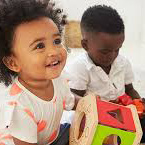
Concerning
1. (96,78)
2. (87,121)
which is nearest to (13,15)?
(87,121)

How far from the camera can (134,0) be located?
229cm

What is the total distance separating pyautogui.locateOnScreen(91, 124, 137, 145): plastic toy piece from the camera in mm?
740

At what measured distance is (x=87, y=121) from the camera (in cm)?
78

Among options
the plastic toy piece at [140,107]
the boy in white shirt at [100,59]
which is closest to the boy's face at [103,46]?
the boy in white shirt at [100,59]

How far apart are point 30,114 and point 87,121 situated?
15 cm

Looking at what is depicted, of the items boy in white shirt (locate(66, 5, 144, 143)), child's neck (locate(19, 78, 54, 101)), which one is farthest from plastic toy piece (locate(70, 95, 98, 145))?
boy in white shirt (locate(66, 5, 144, 143))

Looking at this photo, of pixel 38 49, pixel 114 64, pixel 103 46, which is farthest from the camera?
pixel 114 64

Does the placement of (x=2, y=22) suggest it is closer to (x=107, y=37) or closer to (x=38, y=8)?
(x=38, y=8)

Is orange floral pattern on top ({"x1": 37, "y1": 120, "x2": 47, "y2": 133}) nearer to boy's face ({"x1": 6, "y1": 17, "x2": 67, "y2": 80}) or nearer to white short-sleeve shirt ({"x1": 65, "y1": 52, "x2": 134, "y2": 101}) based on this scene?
boy's face ({"x1": 6, "y1": 17, "x2": 67, "y2": 80})

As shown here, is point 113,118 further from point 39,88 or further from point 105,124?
point 39,88

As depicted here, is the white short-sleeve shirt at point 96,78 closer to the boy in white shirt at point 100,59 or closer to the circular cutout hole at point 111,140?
the boy in white shirt at point 100,59

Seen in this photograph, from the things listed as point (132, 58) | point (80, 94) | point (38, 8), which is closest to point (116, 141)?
point (80, 94)

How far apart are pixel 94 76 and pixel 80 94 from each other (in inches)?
3.4

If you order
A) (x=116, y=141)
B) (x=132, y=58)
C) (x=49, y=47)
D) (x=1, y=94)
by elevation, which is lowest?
(x=132, y=58)
